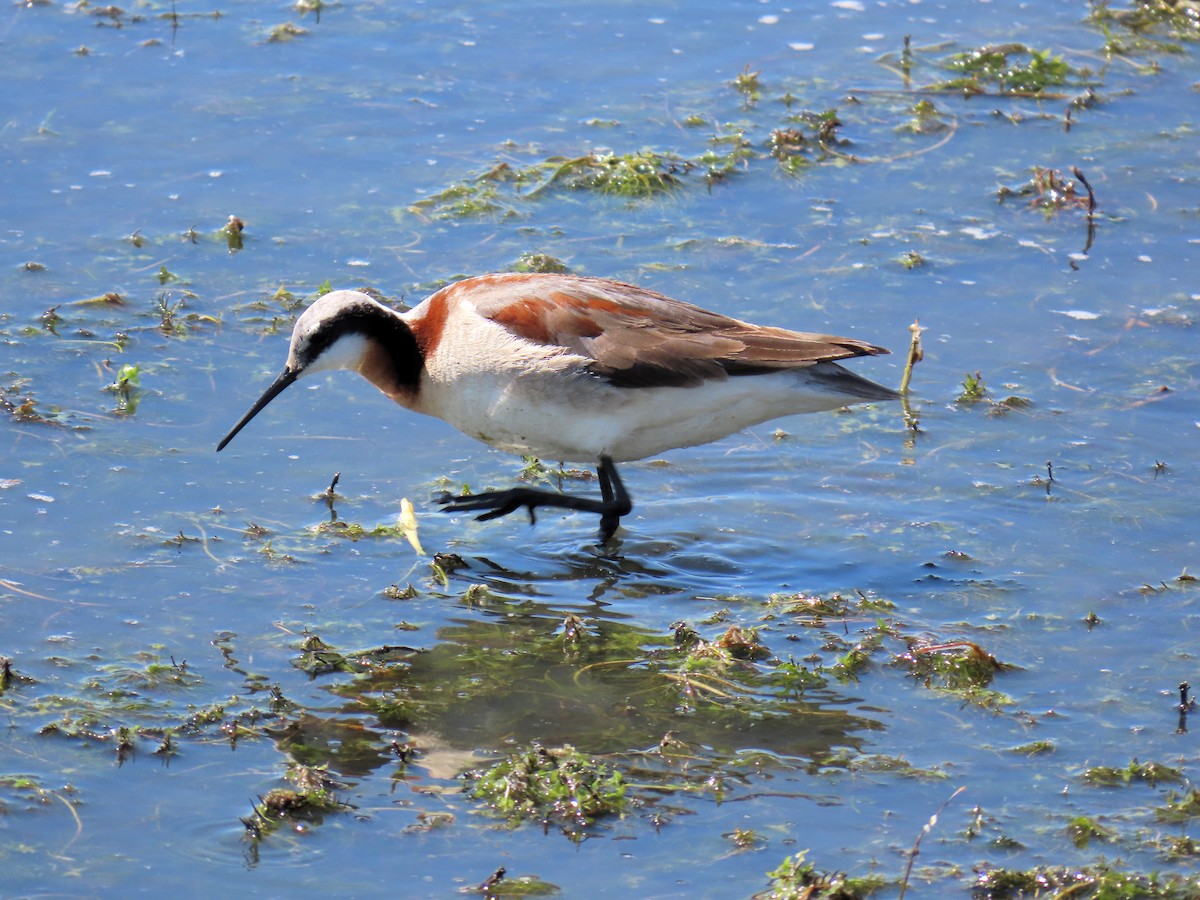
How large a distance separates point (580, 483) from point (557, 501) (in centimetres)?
84

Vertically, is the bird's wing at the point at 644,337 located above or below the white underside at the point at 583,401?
above

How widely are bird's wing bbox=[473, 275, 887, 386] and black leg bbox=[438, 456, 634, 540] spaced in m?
0.55

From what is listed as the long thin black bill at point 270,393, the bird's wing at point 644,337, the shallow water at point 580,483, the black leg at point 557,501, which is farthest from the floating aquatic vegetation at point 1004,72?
the long thin black bill at point 270,393

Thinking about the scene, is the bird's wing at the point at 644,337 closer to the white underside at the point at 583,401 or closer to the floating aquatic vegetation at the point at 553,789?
the white underside at the point at 583,401

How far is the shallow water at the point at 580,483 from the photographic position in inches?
233

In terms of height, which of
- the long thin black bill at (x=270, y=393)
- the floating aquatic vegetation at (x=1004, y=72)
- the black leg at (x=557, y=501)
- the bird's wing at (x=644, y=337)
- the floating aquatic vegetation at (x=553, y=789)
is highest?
the floating aquatic vegetation at (x=1004, y=72)

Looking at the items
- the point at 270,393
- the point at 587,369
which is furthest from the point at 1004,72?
the point at 270,393

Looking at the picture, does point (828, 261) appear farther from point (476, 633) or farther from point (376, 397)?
point (476, 633)

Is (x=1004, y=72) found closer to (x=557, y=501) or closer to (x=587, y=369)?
(x=587, y=369)

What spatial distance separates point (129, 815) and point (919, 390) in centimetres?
520

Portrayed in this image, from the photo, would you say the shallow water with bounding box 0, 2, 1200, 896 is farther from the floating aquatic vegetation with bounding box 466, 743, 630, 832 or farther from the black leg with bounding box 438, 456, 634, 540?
the black leg with bounding box 438, 456, 634, 540

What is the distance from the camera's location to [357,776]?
6.07m

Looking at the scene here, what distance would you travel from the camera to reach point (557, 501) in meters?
8.00

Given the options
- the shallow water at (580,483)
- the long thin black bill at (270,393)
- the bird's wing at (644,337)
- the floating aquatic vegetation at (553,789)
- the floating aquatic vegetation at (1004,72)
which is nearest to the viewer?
the floating aquatic vegetation at (553,789)
